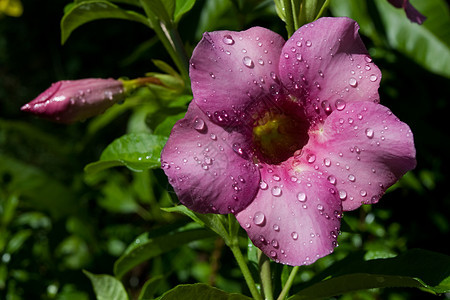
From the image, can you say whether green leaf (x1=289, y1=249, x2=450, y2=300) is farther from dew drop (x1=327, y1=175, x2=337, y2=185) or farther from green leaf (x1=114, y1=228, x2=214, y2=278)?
green leaf (x1=114, y1=228, x2=214, y2=278)

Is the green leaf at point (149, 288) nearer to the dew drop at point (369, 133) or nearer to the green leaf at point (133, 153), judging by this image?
the green leaf at point (133, 153)

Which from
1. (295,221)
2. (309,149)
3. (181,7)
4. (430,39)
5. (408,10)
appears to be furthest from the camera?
(430,39)

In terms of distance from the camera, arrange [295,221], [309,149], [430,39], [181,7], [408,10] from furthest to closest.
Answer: [430,39], [181,7], [408,10], [309,149], [295,221]

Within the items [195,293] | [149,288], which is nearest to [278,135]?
[195,293]

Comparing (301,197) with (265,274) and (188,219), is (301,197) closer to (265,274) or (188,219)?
(265,274)

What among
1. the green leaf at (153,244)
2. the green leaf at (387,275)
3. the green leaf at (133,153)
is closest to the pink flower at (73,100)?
the green leaf at (133,153)

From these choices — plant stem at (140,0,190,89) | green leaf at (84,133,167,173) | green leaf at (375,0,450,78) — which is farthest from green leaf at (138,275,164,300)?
green leaf at (375,0,450,78)

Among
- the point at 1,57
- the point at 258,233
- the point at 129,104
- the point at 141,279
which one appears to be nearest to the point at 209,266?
the point at 129,104
